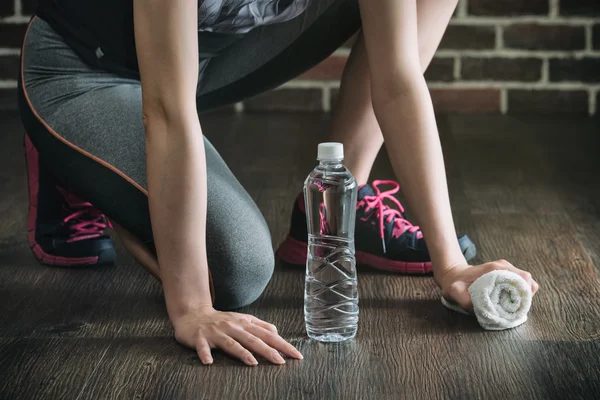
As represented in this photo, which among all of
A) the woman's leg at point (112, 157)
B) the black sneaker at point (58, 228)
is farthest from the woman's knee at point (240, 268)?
the black sneaker at point (58, 228)

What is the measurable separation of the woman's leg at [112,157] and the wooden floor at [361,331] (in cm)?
9

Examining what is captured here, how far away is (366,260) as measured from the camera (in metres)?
1.72

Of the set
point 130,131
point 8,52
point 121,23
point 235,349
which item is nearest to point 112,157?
point 130,131

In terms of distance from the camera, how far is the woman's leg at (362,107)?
1.69 meters

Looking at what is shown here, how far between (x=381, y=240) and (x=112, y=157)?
0.53m

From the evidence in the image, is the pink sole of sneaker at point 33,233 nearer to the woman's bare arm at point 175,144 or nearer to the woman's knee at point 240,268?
the woman's knee at point 240,268

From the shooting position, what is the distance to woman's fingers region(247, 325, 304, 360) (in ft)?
4.22

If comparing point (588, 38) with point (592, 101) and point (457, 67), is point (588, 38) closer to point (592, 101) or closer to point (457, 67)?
point (592, 101)

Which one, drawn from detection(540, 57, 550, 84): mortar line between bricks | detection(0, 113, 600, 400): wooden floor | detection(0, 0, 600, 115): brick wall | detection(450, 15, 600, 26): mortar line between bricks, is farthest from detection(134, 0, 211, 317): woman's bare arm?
detection(540, 57, 550, 84): mortar line between bricks

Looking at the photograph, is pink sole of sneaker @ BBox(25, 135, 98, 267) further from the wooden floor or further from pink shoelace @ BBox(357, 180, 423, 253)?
pink shoelace @ BBox(357, 180, 423, 253)

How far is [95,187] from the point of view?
5.13ft

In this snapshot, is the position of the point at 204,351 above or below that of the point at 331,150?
below

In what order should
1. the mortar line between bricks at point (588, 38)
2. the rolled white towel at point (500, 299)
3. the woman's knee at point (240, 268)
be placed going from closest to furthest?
the rolled white towel at point (500, 299) → the woman's knee at point (240, 268) → the mortar line between bricks at point (588, 38)

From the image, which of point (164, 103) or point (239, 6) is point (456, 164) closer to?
point (239, 6)
